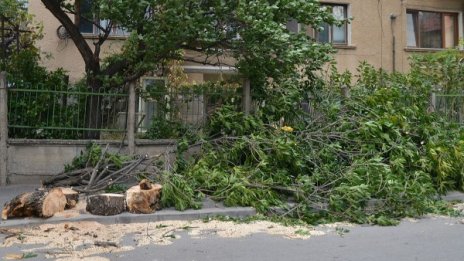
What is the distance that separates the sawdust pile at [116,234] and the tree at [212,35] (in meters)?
3.36

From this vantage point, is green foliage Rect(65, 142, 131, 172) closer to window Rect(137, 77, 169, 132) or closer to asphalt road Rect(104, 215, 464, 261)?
window Rect(137, 77, 169, 132)

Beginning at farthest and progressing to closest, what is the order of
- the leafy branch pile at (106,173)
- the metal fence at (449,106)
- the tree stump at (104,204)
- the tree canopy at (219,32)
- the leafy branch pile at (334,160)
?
the metal fence at (449,106)
the tree canopy at (219,32)
the leafy branch pile at (106,173)
the leafy branch pile at (334,160)
the tree stump at (104,204)

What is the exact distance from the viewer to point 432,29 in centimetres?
1900

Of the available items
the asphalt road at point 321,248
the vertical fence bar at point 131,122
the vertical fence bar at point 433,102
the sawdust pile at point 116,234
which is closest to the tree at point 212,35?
the vertical fence bar at point 131,122

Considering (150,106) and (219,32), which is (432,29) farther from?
(150,106)

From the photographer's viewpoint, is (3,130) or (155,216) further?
(3,130)

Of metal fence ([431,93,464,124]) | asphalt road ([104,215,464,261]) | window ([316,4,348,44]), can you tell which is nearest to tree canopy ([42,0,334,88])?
asphalt road ([104,215,464,261])

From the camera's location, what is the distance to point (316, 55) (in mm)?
9047

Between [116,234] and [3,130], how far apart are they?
4.17 meters

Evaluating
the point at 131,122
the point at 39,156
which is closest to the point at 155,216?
the point at 131,122

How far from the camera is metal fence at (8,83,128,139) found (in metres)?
9.48

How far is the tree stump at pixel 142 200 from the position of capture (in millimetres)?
7262

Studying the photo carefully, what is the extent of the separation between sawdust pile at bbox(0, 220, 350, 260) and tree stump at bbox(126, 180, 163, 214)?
32 cm

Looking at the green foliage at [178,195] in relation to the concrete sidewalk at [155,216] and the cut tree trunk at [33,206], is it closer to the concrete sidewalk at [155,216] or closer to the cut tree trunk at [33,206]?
the concrete sidewalk at [155,216]
